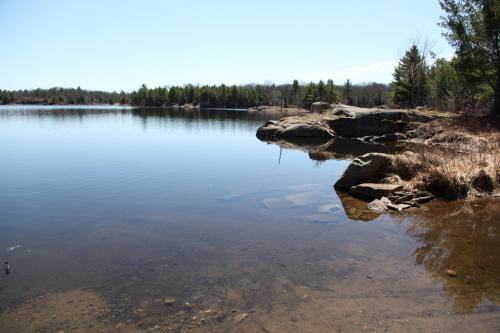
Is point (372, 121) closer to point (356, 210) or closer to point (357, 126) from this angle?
point (357, 126)

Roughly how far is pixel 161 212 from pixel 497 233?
32.1 feet

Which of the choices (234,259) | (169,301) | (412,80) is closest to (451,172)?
(234,259)

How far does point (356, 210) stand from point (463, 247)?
388cm

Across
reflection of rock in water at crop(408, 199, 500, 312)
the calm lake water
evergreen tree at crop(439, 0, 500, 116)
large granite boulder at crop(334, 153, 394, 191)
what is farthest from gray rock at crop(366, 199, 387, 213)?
evergreen tree at crop(439, 0, 500, 116)

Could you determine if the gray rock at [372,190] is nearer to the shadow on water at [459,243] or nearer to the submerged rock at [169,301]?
the shadow on water at [459,243]

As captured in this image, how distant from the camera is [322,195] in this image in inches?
590

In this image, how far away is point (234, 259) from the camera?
8.69m

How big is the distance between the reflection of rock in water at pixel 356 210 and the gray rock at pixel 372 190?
1.29 ft

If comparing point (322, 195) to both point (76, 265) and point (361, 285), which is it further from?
point (76, 265)

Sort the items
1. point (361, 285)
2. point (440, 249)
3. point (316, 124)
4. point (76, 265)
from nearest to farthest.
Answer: point (361, 285) → point (76, 265) → point (440, 249) → point (316, 124)

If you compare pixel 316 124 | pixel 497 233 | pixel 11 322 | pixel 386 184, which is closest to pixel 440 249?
pixel 497 233

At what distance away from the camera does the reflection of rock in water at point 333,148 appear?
1049 inches

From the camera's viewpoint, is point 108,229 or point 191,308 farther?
point 108,229

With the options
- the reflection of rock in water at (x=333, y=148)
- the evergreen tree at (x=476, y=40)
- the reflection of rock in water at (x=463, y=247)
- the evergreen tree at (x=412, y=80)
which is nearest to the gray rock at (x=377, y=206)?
the reflection of rock in water at (x=463, y=247)
